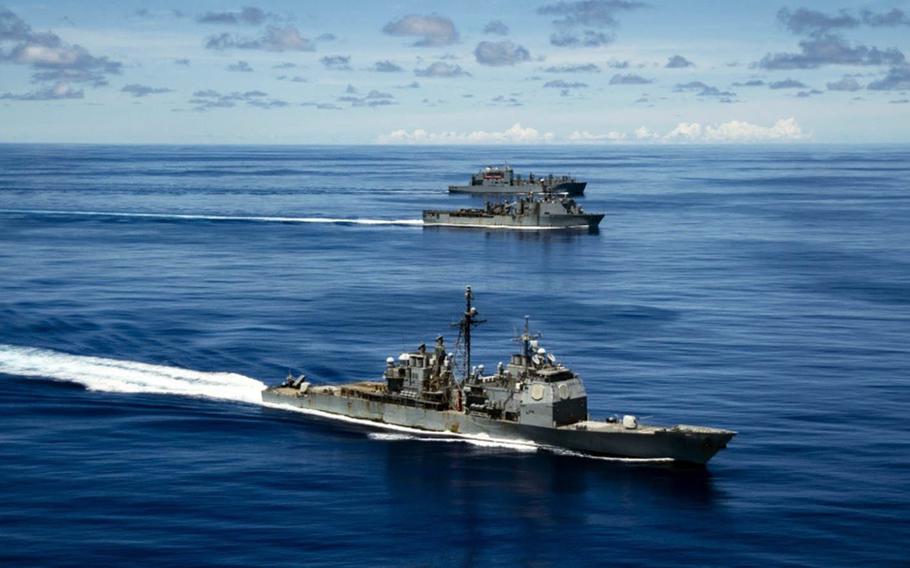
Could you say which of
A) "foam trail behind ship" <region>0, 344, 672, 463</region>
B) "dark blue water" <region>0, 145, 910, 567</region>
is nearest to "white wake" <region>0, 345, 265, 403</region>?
"foam trail behind ship" <region>0, 344, 672, 463</region>

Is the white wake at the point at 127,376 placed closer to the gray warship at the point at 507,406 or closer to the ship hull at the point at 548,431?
the gray warship at the point at 507,406

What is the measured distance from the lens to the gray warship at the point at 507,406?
259 ft

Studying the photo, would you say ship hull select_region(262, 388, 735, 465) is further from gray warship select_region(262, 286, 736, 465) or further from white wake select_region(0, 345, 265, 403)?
white wake select_region(0, 345, 265, 403)

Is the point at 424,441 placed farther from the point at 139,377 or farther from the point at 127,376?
the point at 127,376

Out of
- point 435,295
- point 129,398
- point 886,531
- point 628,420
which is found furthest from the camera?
point 435,295

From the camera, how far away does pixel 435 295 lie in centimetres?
14812

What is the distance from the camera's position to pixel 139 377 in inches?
4026

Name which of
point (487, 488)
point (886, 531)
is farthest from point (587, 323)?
point (886, 531)

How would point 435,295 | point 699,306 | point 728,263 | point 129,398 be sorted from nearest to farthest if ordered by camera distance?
1. point 129,398
2. point 699,306
3. point 435,295
4. point 728,263

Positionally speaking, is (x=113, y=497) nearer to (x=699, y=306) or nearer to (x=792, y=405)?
(x=792, y=405)

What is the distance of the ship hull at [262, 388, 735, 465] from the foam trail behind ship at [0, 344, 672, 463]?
658 mm

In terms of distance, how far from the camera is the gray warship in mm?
79062

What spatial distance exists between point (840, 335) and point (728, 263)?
59.8m

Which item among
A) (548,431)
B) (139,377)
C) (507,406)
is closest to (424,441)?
(507,406)
